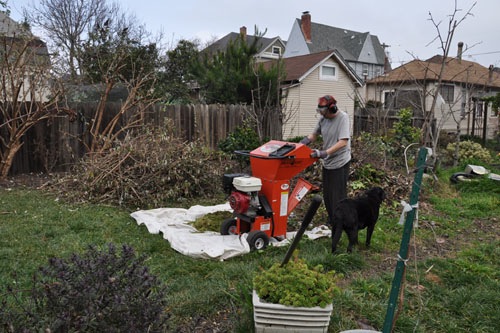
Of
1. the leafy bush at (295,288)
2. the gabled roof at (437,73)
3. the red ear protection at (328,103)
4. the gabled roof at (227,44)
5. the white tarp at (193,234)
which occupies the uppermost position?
the gabled roof at (227,44)

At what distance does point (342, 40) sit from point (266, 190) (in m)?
41.4

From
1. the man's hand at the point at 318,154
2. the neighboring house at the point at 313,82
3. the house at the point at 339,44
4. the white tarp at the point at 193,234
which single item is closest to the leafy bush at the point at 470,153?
the neighboring house at the point at 313,82

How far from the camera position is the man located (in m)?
5.04

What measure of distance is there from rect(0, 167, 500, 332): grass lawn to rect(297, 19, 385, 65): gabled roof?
35217 millimetres

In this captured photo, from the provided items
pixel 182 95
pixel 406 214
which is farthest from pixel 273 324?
pixel 182 95

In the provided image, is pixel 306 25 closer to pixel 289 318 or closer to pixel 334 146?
pixel 334 146

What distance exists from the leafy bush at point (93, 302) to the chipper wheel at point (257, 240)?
2.38 meters

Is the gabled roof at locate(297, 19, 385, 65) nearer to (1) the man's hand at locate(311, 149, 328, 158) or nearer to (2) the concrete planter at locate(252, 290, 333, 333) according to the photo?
(1) the man's hand at locate(311, 149, 328, 158)

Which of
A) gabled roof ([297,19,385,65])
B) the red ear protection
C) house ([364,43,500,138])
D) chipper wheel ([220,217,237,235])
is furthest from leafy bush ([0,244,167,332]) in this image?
gabled roof ([297,19,385,65])

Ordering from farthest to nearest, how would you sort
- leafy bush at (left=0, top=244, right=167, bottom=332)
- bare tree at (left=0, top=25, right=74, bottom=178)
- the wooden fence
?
the wooden fence < bare tree at (left=0, top=25, right=74, bottom=178) < leafy bush at (left=0, top=244, right=167, bottom=332)

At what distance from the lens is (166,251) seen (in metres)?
4.88

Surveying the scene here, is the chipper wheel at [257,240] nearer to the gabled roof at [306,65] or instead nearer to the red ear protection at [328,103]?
the red ear protection at [328,103]

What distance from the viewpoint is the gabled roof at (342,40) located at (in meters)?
40.1

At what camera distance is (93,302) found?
214 centimetres
